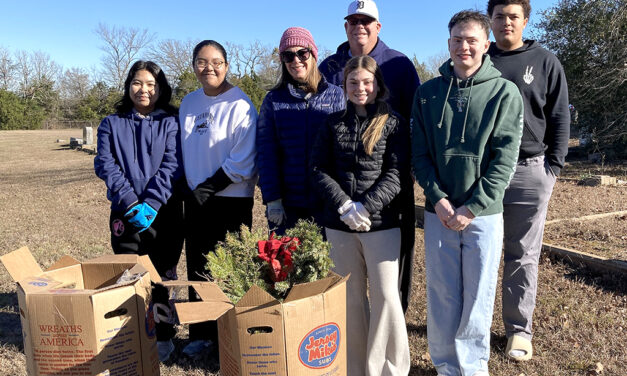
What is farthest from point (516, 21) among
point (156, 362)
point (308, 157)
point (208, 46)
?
point (156, 362)

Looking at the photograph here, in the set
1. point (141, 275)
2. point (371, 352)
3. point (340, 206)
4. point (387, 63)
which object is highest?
point (387, 63)

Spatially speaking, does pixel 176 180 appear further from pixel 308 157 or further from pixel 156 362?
pixel 156 362

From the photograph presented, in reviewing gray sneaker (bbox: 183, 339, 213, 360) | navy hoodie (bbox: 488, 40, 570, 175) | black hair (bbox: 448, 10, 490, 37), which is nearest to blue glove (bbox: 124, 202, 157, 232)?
gray sneaker (bbox: 183, 339, 213, 360)

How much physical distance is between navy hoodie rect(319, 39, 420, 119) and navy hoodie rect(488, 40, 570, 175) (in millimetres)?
574

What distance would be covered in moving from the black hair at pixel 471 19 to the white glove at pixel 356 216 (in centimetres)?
115

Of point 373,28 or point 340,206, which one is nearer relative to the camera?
point 340,206

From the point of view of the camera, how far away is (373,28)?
3.31 meters

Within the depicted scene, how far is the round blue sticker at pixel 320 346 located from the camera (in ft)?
6.56

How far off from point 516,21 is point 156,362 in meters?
3.00

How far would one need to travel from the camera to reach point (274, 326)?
192 cm

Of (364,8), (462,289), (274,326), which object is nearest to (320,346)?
(274,326)

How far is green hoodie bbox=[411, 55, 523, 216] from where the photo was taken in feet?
9.06

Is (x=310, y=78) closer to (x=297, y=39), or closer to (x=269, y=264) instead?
(x=297, y=39)

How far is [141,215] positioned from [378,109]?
1.67m
